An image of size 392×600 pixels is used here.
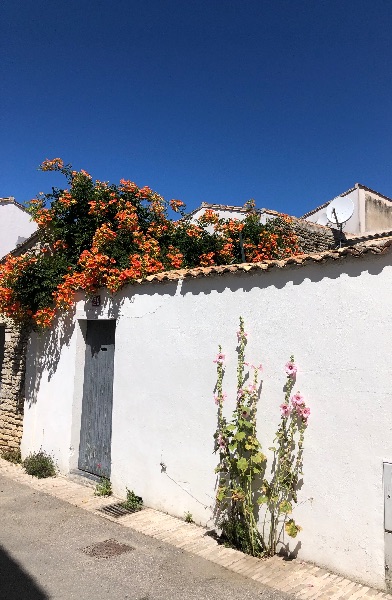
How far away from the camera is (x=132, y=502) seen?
20.9 feet

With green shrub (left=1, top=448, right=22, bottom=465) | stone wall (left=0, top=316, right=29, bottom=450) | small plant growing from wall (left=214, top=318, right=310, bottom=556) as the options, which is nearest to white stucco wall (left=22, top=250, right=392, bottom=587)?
small plant growing from wall (left=214, top=318, right=310, bottom=556)

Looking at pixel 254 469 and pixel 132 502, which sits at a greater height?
pixel 254 469

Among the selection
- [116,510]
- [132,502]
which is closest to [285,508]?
[132,502]

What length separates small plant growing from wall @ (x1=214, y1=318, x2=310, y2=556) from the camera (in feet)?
15.4

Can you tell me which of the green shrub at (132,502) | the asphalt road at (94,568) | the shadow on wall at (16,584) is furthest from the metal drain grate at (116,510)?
the shadow on wall at (16,584)

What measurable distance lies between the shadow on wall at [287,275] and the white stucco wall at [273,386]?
1 cm

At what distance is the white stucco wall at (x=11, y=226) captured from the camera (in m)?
18.8

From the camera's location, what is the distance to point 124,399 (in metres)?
6.93

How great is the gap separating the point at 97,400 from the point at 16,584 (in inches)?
139

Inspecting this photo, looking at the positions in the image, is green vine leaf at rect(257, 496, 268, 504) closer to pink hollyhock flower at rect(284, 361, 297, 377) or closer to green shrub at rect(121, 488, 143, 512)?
pink hollyhock flower at rect(284, 361, 297, 377)

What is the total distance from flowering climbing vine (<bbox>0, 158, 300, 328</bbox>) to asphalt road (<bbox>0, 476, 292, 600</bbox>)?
3381 mm

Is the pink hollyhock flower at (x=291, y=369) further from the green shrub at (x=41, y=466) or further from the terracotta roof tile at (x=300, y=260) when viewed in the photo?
the green shrub at (x=41, y=466)

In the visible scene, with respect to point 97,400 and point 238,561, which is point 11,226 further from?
point 238,561

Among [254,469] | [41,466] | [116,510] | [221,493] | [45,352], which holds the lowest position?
[116,510]
